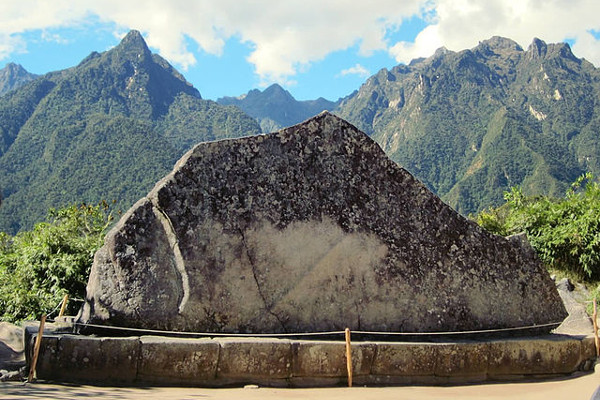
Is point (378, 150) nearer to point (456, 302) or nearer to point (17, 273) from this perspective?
point (456, 302)

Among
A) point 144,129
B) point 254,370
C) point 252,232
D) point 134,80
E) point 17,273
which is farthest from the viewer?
point 134,80

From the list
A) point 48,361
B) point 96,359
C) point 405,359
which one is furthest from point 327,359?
point 48,361

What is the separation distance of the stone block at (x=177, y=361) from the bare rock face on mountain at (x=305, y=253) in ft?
1.15

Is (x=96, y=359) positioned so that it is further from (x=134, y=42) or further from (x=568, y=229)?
(x=134, y=42)

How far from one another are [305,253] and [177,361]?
1657 millimetres

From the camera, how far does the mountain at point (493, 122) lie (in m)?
104

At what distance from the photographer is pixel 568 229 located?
11883 mm

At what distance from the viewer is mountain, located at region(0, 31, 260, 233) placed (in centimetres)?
7425

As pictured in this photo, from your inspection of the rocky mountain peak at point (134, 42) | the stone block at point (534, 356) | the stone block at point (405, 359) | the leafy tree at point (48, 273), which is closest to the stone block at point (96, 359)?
the stone block at point (405, 359)

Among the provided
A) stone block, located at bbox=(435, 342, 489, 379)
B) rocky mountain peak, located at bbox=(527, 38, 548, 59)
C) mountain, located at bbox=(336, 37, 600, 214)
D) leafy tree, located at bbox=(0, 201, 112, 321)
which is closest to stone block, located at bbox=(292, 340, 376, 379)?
stone block, located at bbox=(435, 342, 489, 379)

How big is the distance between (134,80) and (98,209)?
125 metres

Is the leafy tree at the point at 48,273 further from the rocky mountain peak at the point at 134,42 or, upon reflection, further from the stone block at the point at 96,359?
the rocky mountain peak at the point at 134,42

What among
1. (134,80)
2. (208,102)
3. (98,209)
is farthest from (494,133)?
(98,209)

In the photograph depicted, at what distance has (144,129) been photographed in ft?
305
